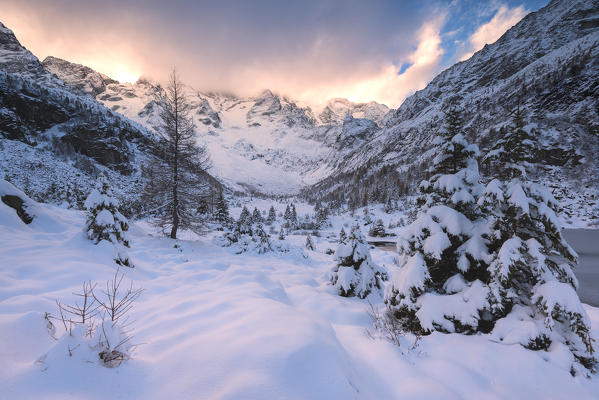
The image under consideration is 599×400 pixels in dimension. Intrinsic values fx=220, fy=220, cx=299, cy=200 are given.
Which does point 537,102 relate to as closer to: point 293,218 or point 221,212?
point 293,218

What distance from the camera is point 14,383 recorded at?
1816mm

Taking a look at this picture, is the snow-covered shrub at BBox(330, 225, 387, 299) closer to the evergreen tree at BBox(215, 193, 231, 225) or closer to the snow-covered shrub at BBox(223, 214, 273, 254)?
the snow-covered shrub at BBox(223, 214, 273, 254)

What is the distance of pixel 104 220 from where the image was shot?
7.71 m

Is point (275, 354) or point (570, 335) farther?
point (570, 335)

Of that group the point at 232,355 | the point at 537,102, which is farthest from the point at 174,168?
the point at 537,102

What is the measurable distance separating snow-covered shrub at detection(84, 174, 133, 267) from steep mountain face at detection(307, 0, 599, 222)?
989 centimetres

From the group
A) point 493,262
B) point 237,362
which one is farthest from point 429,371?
point 237,362

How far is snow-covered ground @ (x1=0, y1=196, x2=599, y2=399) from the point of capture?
→ 81.3 inches

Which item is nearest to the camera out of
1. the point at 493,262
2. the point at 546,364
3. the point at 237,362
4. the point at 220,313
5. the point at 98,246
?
the point at 237,362

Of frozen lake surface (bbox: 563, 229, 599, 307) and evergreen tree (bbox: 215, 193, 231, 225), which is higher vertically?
evergreen tree (bbox: 215, 193, 231, 225)

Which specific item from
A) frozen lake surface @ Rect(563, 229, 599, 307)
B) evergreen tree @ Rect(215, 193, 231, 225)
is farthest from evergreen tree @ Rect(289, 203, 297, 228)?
frozen lake surface @ Rect(563, 229, 599, 307)

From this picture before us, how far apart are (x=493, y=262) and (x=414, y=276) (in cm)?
148

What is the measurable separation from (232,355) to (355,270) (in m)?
6.11

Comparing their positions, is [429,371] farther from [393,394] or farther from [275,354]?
[275,354]
